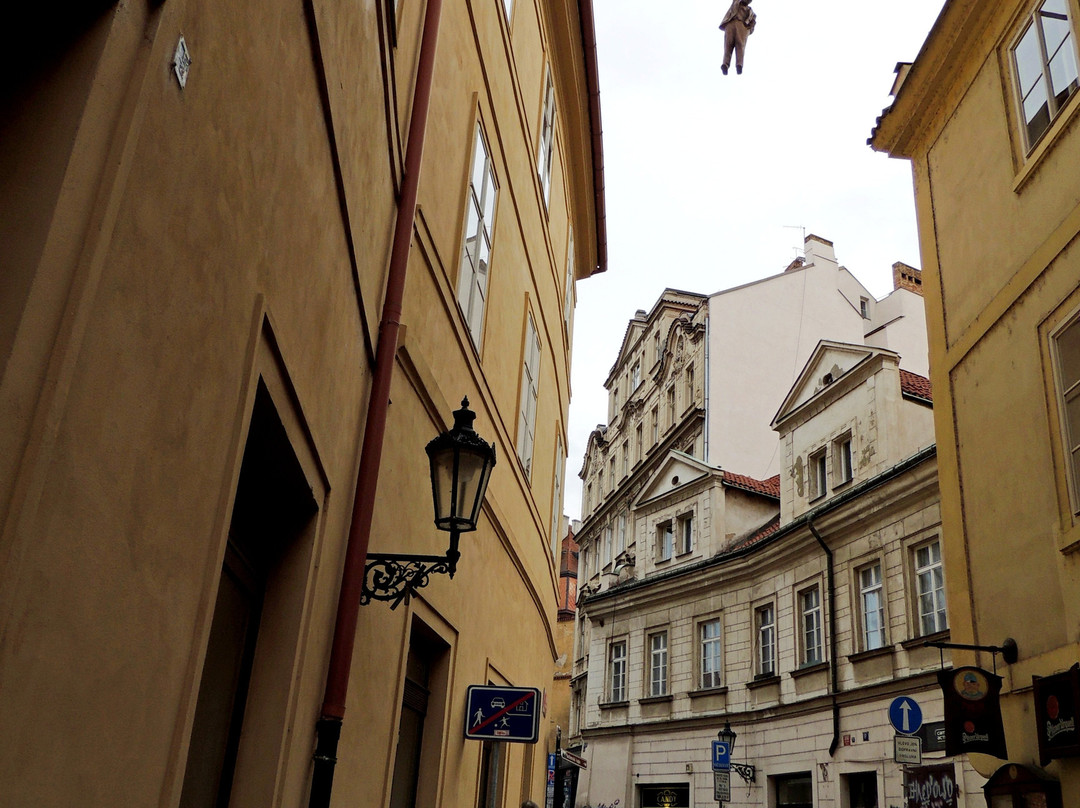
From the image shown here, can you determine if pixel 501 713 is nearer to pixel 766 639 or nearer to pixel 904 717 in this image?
pixel 904 717

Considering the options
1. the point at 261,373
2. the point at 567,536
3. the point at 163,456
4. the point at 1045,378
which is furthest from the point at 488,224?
the point at 567,536

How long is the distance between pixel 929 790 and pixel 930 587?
6.95 meters

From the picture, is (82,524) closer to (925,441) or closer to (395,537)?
(395,537)

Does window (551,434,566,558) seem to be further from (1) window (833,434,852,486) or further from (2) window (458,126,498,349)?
(1) window (833,434,852,486)

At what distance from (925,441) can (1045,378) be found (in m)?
12.2

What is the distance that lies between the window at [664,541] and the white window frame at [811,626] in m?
7.12

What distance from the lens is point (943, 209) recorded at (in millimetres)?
11836

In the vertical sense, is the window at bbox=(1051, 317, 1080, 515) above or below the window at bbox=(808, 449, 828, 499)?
below

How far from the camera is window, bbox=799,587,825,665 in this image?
2145 centimetres

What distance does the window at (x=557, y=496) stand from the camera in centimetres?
1472

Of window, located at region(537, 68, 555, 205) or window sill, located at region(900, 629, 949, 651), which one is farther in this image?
window sill, located at region(900, 629, 949, 651)

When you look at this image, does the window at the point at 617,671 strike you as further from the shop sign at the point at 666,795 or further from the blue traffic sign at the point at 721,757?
the blue traffic sign at the point at 721,757

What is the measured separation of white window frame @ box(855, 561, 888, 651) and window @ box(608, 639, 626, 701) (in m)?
10.5

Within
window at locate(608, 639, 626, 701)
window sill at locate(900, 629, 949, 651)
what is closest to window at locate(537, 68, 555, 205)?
window sill at locate(900, 629, 949, 651)
